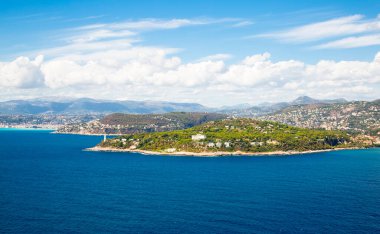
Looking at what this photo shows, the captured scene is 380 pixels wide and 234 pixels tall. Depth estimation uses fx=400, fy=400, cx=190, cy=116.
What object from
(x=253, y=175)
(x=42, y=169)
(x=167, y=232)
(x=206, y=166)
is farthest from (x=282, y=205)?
(x=42, y=169)

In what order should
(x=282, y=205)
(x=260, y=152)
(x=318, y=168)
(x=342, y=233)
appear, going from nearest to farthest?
(x=342, y=233)
(x=282, y=205)
(x=318, y=168)
(x=260, y=152)

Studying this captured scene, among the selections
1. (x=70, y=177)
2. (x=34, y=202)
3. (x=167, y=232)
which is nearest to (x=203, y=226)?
(x=167, y=232)

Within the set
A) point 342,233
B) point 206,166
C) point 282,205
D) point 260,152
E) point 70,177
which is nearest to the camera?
point 342,233

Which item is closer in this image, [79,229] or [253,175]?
[79,229]

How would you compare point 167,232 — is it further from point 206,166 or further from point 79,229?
point 206,166

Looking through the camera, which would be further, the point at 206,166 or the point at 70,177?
the point at 206,166

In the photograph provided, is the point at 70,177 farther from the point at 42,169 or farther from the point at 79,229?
the point at 79,229
